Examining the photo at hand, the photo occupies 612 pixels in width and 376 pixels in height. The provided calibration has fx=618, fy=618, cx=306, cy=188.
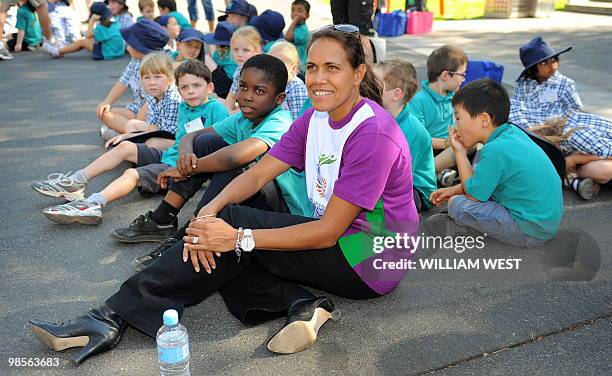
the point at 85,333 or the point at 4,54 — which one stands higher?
the point at 85,333

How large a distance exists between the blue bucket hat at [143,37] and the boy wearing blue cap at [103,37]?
5112 mm

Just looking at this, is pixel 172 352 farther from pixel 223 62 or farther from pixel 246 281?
pixel 223 62

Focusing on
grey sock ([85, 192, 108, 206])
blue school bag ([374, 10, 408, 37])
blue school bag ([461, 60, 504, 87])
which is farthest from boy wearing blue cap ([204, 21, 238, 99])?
blue school bag ([374, 10, 408, 37])

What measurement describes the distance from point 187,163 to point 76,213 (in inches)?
38.9

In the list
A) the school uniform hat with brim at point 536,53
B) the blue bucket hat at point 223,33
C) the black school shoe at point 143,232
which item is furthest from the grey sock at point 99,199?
the school uniform hat with brim at point 536,53

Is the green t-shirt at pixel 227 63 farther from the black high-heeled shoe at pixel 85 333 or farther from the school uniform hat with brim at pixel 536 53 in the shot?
the black high-heeled shoe at pixel 85 333

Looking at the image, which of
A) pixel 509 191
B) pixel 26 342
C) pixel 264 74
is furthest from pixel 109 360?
pixel 509 191

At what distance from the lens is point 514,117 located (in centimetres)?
509

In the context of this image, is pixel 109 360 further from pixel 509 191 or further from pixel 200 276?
pixel 509 191

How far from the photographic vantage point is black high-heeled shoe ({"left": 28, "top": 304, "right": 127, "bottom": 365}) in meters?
2.69

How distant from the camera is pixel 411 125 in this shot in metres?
4.02

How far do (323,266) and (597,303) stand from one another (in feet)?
4.66

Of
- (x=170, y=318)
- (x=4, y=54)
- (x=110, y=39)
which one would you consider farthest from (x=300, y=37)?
(x=170, y=318)

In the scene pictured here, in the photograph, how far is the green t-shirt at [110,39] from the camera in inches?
438
